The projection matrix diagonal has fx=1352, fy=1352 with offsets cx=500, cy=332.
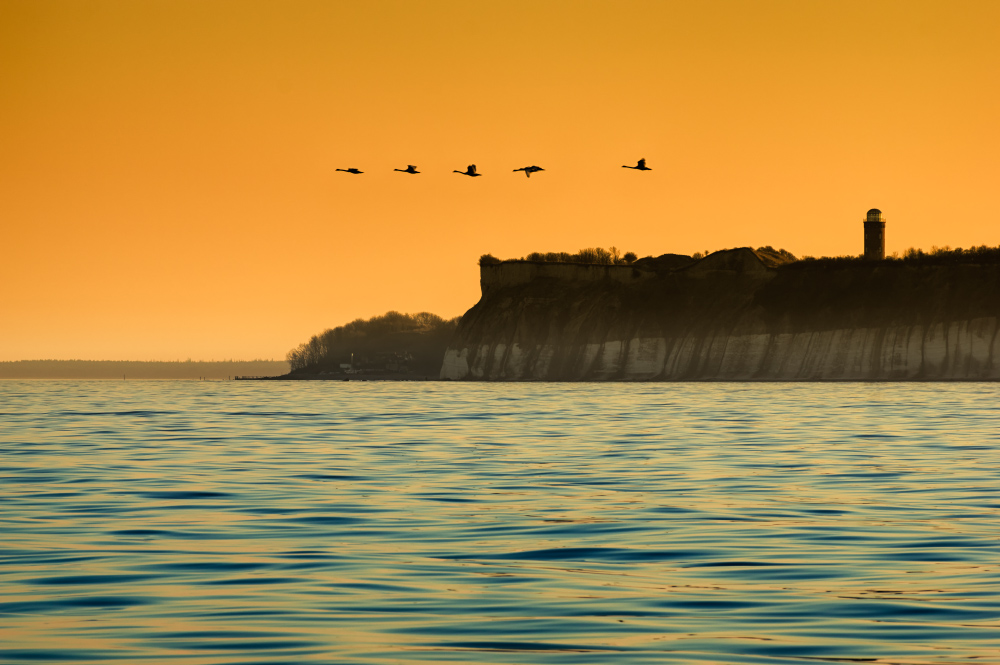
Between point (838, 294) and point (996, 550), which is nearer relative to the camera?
point (996, 550)

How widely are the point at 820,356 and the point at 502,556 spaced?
169303 millimetres

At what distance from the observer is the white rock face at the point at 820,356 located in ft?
554

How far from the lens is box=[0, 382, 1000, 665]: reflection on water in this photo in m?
10.4

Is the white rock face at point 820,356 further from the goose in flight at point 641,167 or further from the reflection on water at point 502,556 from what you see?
the reflection on water at point 502,556

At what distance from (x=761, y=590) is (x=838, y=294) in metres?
179

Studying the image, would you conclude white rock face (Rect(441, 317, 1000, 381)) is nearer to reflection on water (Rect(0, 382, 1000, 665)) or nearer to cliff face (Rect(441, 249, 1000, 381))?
cliff face (Rect(441, 249, 1000, 381))

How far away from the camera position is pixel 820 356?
178875 mm

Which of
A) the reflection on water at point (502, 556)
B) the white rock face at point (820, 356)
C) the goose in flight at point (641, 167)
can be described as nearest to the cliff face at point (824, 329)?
the white rock face at point (820, 356)

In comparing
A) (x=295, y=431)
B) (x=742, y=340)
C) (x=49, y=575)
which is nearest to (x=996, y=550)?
(x=49, y=575)

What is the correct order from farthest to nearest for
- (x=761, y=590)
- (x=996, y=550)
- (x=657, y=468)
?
(x=657, y=468), (x=996, y=550), (x=761, y=590)

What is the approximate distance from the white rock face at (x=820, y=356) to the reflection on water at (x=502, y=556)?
144 meters

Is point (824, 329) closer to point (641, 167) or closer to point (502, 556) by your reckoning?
point (641, 167)

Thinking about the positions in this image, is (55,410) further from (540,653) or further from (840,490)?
(540,653)

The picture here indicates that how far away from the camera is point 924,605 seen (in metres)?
11.8
